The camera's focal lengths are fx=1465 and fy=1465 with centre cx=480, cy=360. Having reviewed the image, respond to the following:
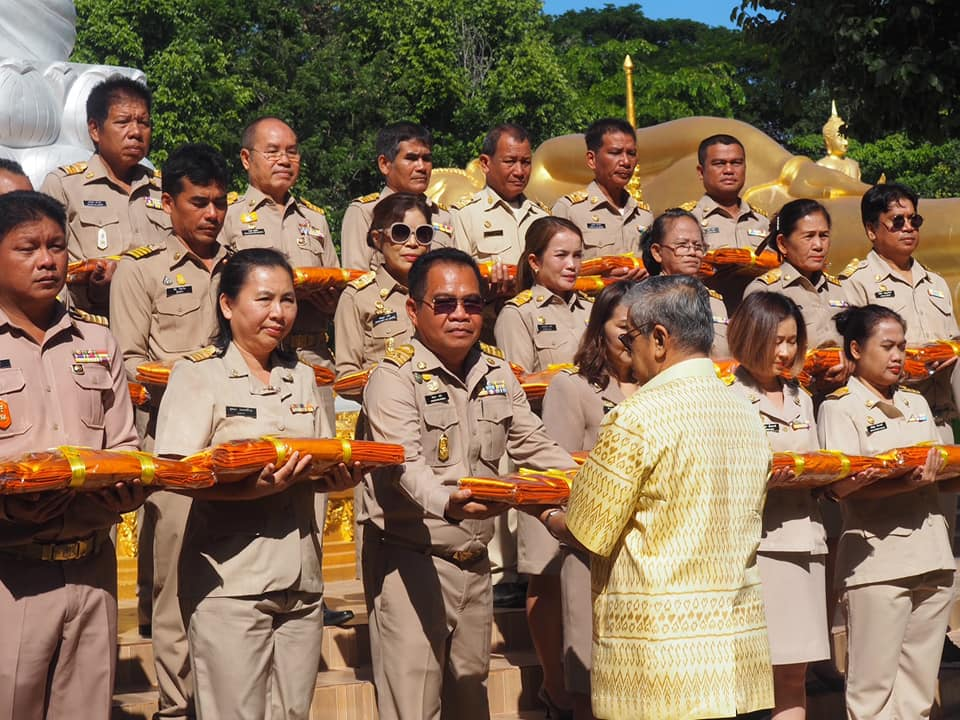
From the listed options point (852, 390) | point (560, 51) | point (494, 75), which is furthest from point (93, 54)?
point (852, 390)

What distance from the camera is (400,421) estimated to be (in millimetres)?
4965

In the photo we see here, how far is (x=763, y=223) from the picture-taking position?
26.8 ft

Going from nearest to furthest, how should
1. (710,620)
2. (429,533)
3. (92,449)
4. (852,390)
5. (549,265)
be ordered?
(710,620) < (92,449) < (429,533) < (852,390) < (549,265)

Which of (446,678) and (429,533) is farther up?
(429,533)

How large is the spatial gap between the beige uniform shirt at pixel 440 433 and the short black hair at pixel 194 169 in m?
1.32

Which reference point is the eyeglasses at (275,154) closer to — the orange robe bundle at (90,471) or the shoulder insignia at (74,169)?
the shoulder insignia at (74,169)

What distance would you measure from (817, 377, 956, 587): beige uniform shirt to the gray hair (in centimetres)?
200

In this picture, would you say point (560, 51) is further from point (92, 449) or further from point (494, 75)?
point (92, 449)

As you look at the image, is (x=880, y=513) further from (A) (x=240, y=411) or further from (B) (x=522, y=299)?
(A) (x=240, y=411)

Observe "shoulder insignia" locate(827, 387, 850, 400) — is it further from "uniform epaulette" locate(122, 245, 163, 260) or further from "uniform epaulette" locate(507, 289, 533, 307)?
"uniform epaulette" locate(122, 245, 163, 260)

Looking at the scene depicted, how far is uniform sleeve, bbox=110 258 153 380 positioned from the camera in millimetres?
5910

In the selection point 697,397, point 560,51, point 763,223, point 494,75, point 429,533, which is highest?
point 560,51

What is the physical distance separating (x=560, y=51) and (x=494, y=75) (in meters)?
10.1

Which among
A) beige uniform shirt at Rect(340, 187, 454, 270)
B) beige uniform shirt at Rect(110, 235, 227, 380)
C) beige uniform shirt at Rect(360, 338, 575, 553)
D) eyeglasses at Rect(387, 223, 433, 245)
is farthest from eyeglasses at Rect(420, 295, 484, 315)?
beige uniform shirt at Rect(340, 187, 454, 270)
